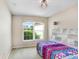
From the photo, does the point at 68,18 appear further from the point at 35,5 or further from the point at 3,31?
the point at 3,31

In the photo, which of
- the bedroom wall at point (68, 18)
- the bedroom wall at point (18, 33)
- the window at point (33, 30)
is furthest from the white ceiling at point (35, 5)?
the window at point (33, 30)

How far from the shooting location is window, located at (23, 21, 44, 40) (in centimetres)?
642

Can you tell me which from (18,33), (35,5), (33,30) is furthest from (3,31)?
(33,30)

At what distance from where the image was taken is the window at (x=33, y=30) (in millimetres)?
6420

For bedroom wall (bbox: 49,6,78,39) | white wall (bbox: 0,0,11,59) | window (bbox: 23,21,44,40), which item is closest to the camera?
white wall (bbox: 0,0,11,59)

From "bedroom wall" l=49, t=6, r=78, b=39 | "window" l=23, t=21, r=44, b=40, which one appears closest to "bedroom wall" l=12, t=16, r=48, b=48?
"window" l=23, t=21, r=44, b=40

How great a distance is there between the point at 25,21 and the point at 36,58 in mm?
3171

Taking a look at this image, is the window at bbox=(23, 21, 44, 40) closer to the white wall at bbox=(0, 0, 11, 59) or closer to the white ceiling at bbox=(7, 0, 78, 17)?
the white ceiling at bbox=(7, 0, 78, 17)

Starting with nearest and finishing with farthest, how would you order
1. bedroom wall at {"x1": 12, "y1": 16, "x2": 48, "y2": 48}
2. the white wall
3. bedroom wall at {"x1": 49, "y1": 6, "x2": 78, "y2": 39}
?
1. the white wall
2. bedroom wall at {"x1": 49, "y1": 6, "x2": 78, "y2": 39}
3. bedroom wall at {"x1": 12, "y1": 16, "x2": 48, "y2": 48}

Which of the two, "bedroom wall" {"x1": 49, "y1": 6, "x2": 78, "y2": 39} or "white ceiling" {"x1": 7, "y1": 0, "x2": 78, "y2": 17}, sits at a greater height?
"white ceiling" {"x1": 7, "y1": 0, "x2": 78, "y2": 17}

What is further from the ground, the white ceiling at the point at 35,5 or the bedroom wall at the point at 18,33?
the white ceiling at the point at 35,5

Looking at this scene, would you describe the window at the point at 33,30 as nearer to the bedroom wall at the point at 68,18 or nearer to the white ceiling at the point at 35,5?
the bedroom wall at the point at 68,18

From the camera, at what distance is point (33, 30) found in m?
6.58

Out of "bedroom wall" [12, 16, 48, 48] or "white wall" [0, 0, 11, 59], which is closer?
"white wall" [0, 0, 11, 59]
